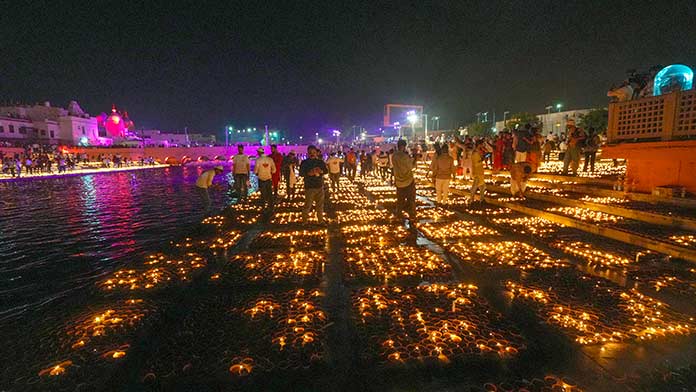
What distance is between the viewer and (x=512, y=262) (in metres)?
5.69

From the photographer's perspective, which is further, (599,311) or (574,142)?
(574,142)

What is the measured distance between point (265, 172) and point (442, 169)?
549 cm

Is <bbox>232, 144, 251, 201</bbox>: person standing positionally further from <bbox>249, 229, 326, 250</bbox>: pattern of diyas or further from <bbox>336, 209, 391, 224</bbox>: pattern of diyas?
<bbox>249, 229, 326, 250</bbox>: pattern of diyas

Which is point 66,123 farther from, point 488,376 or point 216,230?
point 488,376

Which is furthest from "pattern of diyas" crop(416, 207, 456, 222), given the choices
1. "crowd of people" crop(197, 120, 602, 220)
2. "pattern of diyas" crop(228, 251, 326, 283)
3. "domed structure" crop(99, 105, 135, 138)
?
"domed structure" crop(99, 105, 135, 138)

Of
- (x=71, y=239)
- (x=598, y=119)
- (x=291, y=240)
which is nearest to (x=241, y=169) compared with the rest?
(x=71, y=239)

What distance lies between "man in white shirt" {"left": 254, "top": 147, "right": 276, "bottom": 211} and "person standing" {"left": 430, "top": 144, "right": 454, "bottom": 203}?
507 centimetres

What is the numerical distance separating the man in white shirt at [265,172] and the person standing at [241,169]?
1.54m

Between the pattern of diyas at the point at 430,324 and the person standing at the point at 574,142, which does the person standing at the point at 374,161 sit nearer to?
the person standing at the point at 574,142

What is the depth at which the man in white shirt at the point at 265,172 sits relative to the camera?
10295 millimetres

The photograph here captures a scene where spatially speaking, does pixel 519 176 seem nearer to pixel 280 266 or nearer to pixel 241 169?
pixel 280 266

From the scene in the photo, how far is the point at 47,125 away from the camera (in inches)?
2504

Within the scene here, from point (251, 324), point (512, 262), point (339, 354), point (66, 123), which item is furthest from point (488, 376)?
point (66, 123)

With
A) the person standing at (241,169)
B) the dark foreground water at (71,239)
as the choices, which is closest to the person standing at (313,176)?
the dark foreground water at (71,239)
